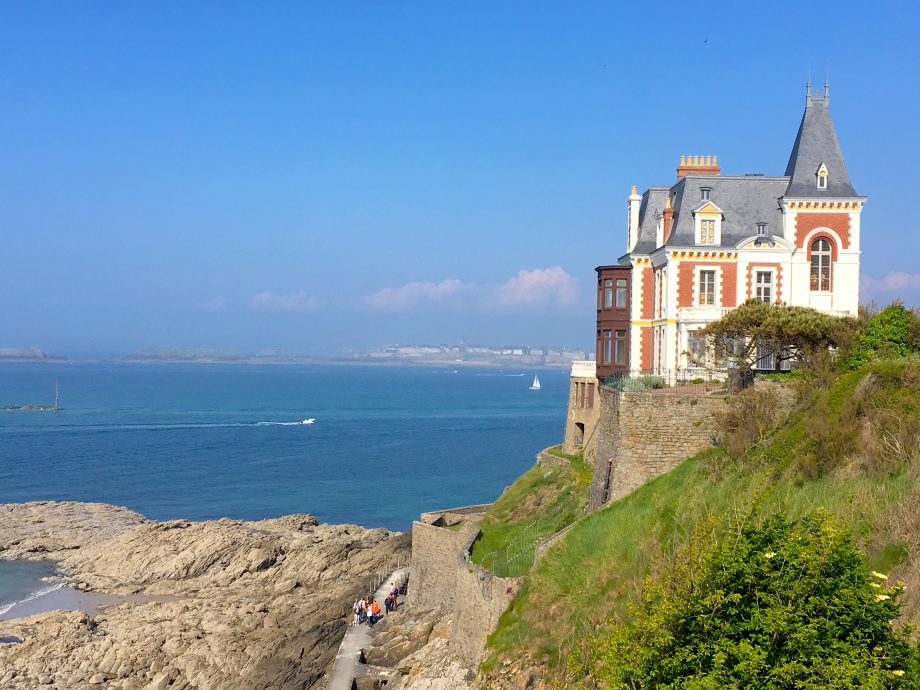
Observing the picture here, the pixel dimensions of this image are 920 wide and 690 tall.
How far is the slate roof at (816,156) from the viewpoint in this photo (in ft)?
105

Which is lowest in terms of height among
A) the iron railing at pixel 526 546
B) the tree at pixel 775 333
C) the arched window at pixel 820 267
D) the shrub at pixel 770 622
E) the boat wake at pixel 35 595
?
the boat wake at pixel 35 595

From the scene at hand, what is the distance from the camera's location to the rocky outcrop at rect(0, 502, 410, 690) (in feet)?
94.8

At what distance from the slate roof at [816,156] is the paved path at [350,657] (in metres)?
22.8

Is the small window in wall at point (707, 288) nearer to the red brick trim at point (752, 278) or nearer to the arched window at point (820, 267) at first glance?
the red brick trim at point (752, 278)

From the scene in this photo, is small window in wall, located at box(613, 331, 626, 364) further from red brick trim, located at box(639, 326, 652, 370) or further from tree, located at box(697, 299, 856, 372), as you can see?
tree, located at box(697, 299, 856, 372)

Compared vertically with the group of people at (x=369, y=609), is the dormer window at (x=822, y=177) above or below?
above

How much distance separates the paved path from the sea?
19.3 m

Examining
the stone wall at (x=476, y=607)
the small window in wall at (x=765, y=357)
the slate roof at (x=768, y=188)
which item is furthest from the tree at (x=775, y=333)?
the stone wall at (x=476, y=607)

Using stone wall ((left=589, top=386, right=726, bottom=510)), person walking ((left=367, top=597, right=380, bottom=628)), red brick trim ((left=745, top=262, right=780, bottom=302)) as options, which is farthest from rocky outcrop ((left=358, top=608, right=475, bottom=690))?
red brick trim ((left=745, top=262, right=780, bottom=302))

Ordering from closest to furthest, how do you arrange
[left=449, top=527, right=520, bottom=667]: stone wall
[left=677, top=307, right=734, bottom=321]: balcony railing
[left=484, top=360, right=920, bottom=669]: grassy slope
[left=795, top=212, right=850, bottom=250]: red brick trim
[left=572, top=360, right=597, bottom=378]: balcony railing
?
[left=484, top=360, right=920, bottom=669]: grassy slope
[left=449, top=527, right=520, bottom=667]: stone wall
[left=677, top=307, right=734, bottom=321]: balcony railing
[left=795, top=212, right=850, bottom=250]: red brick trim
[left=572, top=360, right=597, bottom=378]: balcony railing

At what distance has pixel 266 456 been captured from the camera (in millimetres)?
86125

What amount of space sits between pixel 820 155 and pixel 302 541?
A: 32179mm

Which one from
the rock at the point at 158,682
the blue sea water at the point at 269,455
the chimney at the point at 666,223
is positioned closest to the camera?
the rock at the point at 158,682

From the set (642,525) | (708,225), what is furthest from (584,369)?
(642,525)
